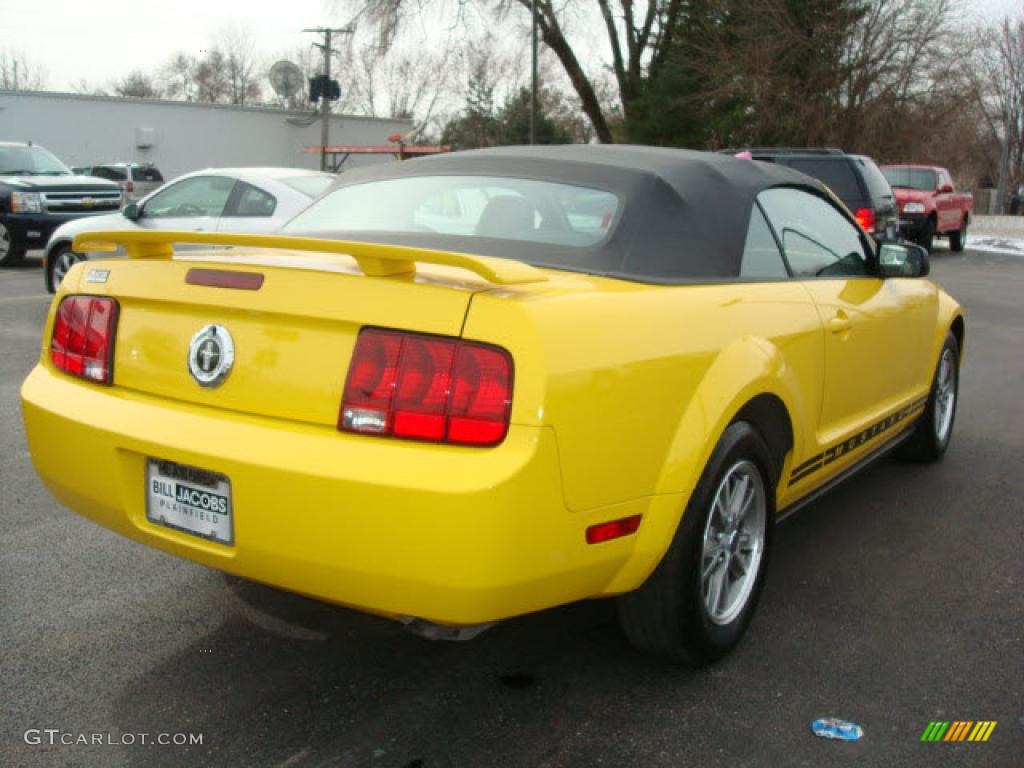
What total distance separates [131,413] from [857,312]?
2.56m

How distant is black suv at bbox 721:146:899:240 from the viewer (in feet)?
40.2

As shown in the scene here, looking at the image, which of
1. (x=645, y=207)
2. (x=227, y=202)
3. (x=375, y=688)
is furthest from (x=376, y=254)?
(x=227, y=202)

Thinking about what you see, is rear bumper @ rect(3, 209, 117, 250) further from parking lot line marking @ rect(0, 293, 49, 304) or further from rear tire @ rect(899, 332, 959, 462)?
rear tire @ rect(899, 332, 959, 462)

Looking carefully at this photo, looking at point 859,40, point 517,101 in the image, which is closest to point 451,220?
point 859,40

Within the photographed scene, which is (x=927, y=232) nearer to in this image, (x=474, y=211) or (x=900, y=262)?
(x=900, y=262)

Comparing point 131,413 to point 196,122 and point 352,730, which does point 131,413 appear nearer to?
point 352,730

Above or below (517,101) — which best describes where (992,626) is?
below

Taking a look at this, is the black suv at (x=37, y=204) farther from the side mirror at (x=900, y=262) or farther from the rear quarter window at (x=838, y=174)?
the side mirror at (x=900, y=262)

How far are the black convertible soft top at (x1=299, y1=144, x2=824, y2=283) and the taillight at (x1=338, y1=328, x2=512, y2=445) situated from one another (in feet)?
2.40

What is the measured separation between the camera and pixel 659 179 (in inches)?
127

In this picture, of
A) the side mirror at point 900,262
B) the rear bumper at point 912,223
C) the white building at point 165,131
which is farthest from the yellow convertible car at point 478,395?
the white building at point 165,131

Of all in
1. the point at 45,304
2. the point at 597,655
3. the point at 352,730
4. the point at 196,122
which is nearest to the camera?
the point at 352,730

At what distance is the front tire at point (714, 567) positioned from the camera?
2789mm

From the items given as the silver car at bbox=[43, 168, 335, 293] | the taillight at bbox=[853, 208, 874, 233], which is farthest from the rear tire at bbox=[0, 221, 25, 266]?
the taillight at bbox=[853, 208, 874, 233]
